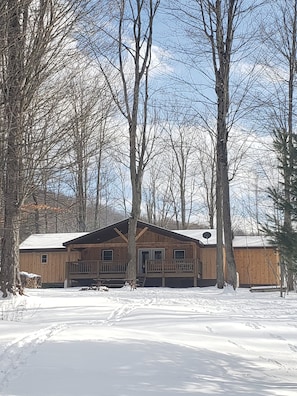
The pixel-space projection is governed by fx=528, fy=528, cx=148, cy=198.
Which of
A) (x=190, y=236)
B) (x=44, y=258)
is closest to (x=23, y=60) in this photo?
(x=190, y=236)

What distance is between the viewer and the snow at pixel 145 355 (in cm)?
480

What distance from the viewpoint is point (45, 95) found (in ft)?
32.1

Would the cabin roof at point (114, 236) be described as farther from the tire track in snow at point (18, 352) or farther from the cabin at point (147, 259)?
the tire track in snow at point (18, 352)

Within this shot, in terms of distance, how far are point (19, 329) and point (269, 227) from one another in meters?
3.81

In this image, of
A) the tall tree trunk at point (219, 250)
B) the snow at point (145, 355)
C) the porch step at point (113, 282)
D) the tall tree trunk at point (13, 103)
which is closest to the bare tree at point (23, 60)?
the tall tree trunk at point (13, 103)

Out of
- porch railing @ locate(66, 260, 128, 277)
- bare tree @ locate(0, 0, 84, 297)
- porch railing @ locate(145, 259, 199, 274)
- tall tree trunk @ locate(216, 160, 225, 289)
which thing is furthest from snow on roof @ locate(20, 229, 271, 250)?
bare tree @ locate(0, 0, 84, 297)

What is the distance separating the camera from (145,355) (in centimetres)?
600

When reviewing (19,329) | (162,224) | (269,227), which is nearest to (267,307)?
(269,227)

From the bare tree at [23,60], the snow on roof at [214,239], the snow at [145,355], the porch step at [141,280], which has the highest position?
the bare tree at [23,60]

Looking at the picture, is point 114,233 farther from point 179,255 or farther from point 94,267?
point 179,255

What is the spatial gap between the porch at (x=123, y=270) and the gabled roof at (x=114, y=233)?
1.21 m

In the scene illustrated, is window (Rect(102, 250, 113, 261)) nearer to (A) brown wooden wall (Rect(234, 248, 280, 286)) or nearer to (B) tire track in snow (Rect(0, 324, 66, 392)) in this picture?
(A) brown wooden wall (Rect(234, 248, 280, 286))

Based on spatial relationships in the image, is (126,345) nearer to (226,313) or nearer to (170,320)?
(170,320)

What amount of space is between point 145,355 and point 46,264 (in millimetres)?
26664
